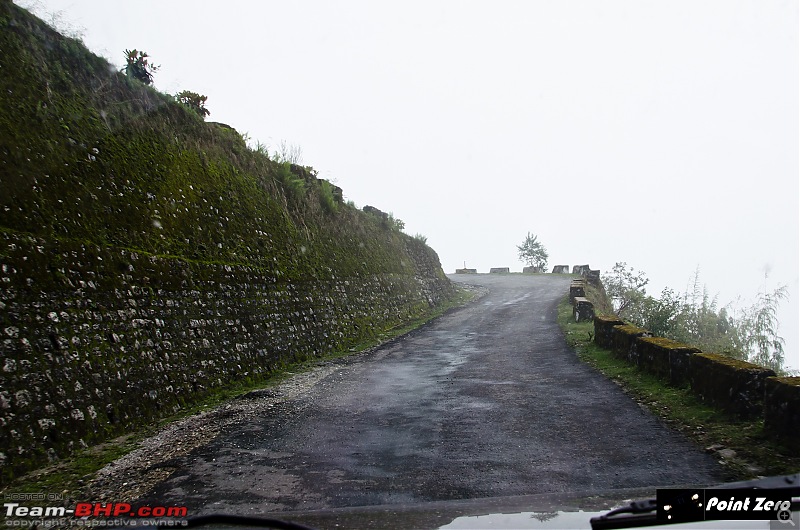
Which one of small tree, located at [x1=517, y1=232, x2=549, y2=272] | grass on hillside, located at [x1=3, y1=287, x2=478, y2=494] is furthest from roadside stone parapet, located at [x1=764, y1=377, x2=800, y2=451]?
small tree, located at [x1=517, y1=232, x2=549, y2=272]

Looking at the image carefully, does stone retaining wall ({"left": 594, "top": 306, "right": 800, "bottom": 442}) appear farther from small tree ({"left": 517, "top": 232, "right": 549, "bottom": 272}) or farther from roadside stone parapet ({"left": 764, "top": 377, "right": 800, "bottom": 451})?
small tree ({"left": 517, "top": 232, "right": 549, "bottom": 272})

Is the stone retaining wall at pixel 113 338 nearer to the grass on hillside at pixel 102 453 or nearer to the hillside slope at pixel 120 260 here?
the hillside slope at pixel 120 260

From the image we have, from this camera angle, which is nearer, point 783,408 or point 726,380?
point 783,408

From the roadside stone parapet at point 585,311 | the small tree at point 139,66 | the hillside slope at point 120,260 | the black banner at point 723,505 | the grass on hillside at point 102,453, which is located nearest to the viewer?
the black banner at point 723,505

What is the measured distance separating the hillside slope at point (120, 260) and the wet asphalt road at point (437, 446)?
1.63 meters

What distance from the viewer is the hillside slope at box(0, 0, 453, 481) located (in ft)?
20.9

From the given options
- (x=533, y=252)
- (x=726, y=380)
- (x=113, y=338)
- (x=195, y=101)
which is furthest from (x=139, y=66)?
(x=533, y=252)

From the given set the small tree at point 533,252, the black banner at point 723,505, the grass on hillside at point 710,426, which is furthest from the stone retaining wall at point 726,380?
the small tree at point 533,252

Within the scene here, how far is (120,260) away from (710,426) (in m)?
8.54

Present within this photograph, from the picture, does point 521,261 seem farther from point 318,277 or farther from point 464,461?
point 464,461

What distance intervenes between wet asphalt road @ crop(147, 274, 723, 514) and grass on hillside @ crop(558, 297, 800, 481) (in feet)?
0.77

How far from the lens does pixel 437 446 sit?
634 centimetres

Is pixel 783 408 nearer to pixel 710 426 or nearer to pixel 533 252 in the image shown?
pixel 710 426

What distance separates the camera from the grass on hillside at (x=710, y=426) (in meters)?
5.16
